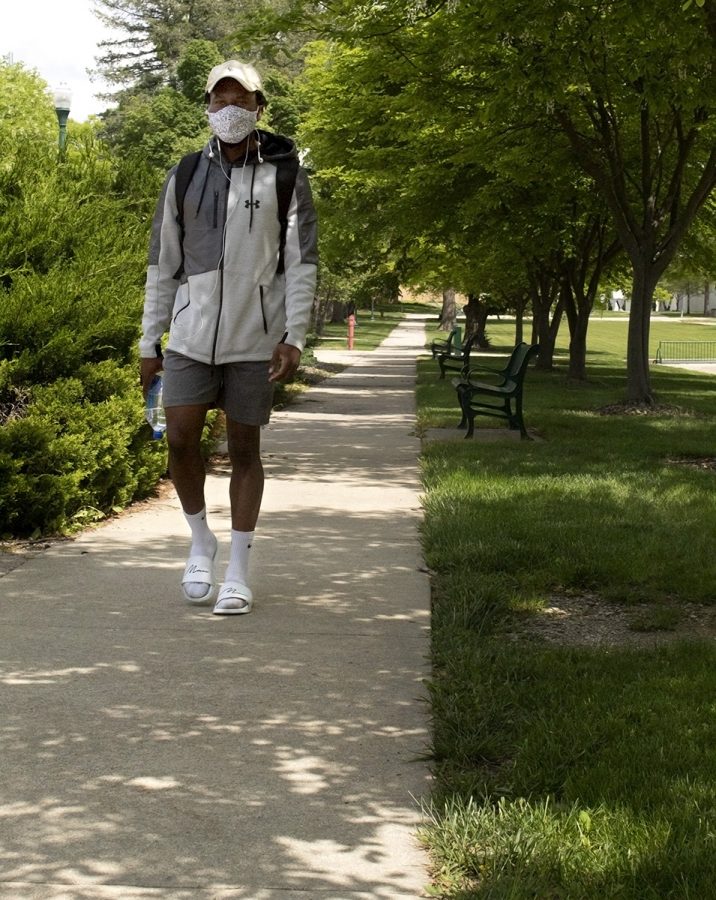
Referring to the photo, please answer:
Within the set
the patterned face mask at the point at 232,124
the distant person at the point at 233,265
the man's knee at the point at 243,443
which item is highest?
the patterned face mask at the point at 232,124

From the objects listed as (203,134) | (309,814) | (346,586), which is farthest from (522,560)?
(203,134)

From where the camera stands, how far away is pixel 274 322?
5.73m

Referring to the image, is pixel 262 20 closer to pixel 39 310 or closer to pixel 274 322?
pixel 39 310

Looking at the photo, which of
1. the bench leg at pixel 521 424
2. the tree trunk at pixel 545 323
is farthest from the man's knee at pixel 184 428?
the tree trunk at pixel 545 323

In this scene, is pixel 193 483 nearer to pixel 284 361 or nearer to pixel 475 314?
pixel 284 361

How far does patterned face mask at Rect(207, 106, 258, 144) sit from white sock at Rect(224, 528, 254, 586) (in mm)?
1659

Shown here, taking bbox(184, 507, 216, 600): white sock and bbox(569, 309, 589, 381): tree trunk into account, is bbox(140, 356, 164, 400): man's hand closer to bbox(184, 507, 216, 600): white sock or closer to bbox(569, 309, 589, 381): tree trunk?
bbox(184, 507, 216, 600): white sock

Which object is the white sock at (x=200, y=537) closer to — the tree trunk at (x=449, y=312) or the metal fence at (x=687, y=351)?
the metal fence at (x=687, y=351)

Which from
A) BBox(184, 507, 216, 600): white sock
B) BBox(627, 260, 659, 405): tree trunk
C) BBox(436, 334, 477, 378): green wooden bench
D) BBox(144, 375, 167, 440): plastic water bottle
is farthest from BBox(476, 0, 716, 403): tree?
BBox(184, 507, 216, 600): white sock

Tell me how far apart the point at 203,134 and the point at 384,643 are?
33.3m

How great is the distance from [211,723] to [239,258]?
2.07 metres

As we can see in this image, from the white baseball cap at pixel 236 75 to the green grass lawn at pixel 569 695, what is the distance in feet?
7.70

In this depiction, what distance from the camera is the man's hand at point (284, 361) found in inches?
218

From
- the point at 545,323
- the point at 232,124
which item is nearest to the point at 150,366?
the point at 232,124
